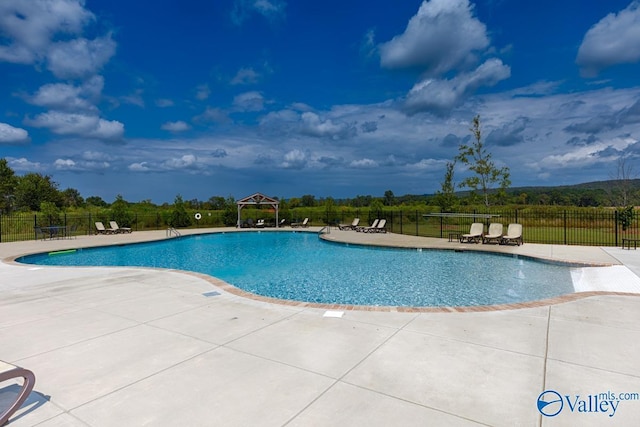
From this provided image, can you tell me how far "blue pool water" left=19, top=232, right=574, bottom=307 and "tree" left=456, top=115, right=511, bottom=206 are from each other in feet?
22.6

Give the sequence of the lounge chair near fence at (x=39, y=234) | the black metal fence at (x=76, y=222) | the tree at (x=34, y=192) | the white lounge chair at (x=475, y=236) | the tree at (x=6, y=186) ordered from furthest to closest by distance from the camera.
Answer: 1. the tree at (x=34, y=192)
2. the tree at (x=6, y=186)
3. the black metal fence at (x=76, y=222)
4. the lounge chair near fence at (x=39, y=234)
5. the white lounge chair at (x=475, y=236)

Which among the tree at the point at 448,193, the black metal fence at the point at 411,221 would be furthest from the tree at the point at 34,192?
the tree at the point at 448,193

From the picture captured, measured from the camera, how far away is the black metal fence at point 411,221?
19.0 meters

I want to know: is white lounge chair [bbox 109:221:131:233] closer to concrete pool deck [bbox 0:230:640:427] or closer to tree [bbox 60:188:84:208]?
concrete pool deck [bbox 0:230:640:427]

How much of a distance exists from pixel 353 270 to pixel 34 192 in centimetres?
4751

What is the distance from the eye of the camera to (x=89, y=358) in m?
3.46

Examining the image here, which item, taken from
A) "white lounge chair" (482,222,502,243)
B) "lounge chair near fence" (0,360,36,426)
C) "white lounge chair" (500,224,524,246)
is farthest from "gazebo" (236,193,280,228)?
"lounge chair near fence" (0,360,36,426)

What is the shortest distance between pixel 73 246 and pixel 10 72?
14.6 metres

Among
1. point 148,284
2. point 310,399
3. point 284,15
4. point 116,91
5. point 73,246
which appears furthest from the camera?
point 116,91

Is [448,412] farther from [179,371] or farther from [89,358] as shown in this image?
[89,358]

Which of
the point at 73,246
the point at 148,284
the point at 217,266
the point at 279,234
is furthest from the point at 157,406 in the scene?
the point at 279,234

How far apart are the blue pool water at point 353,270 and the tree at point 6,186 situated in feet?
112

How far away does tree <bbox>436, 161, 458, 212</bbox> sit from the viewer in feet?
78.2

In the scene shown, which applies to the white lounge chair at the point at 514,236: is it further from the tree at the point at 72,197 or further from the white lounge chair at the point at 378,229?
the tree at the point at 72,197
